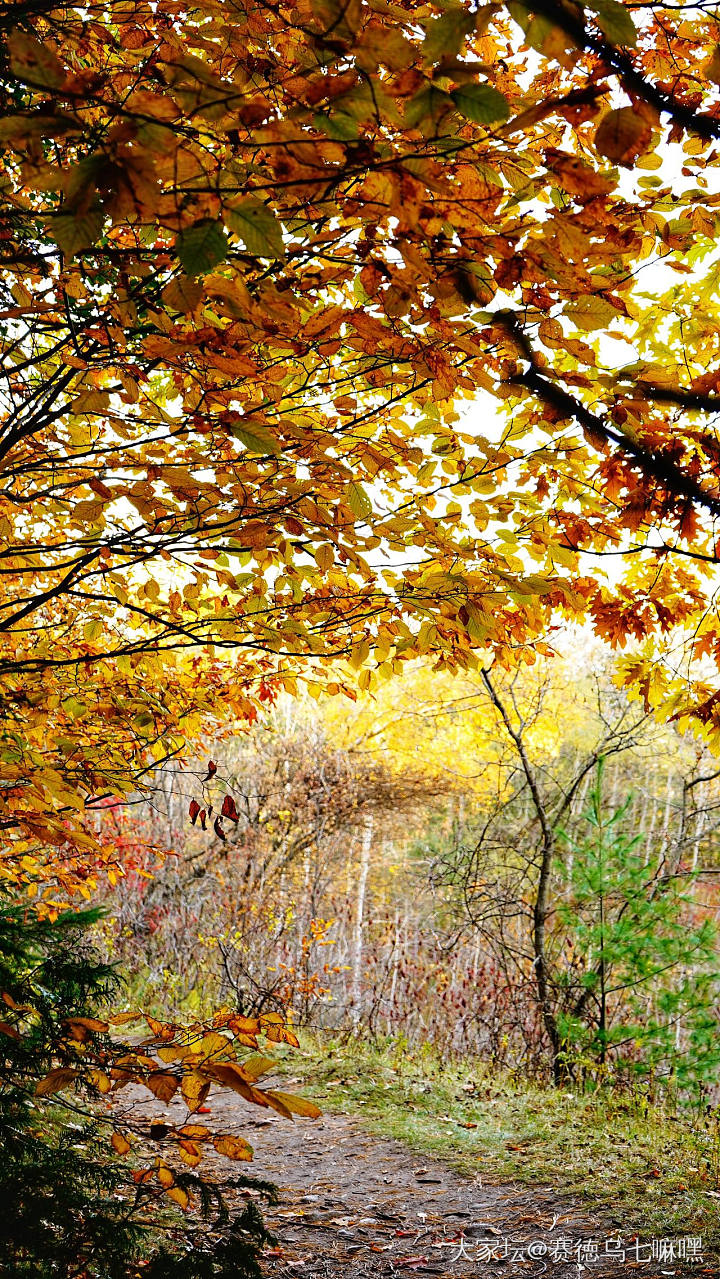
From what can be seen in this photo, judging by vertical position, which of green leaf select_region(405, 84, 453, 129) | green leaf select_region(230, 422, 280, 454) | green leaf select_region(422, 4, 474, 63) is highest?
green leaf select_region(422, 4, 474, 63)

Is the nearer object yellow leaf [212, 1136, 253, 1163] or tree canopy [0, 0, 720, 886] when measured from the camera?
tree canopy [0, 0, 720, 886]

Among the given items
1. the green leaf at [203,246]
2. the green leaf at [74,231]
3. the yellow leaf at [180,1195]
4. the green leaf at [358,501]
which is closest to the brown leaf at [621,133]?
the green leaf at [203,246]

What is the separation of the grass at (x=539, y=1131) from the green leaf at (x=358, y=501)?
299cm

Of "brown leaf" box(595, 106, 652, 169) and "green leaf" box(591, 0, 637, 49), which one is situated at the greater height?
"green leaf" box(591, 0, 637, 49)

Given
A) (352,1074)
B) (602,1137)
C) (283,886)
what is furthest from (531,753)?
(602,1137)

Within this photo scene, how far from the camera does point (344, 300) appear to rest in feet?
→ 7.40

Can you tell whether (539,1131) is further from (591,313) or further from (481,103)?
(481,103)

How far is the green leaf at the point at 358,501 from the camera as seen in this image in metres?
1.51

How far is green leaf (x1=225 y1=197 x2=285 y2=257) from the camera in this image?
0.84 m

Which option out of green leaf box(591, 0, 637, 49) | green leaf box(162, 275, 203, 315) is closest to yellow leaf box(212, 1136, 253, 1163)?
green leaf box(162, 275, 203, 315)

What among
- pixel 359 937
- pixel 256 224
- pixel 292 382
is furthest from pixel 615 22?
pixel 359 937

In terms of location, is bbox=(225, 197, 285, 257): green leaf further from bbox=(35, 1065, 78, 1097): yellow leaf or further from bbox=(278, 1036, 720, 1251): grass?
bbox=(278, 1036, 720, 1251): grass

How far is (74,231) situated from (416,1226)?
3.80 meters

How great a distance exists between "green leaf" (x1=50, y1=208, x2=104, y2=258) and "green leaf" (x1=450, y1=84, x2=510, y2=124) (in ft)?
1.30
